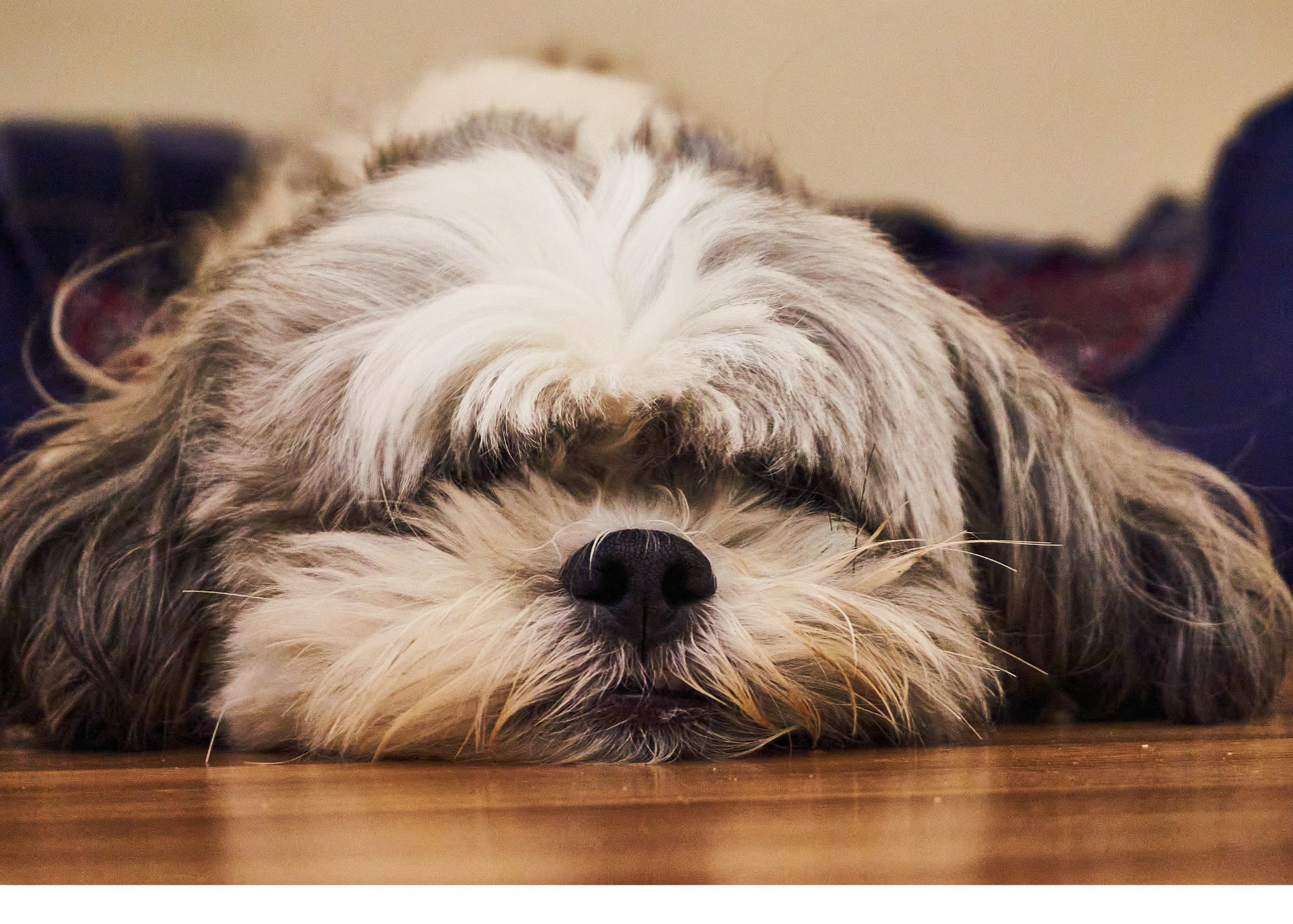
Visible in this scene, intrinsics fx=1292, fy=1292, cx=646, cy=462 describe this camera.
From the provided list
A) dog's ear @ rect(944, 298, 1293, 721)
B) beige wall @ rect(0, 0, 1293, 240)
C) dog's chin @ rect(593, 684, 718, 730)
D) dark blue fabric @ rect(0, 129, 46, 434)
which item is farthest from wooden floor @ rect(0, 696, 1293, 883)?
dark blue fabric @ rect(0, 129, 46, 434)

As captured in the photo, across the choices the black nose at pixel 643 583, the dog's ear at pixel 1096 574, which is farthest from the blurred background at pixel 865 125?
the black nose at pixel 643 583

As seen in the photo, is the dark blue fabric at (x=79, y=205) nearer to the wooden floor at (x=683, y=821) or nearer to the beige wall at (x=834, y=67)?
the beige wall at (x=834, y=67)

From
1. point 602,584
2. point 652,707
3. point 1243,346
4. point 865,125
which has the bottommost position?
point 652,707

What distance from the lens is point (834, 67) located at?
2068 millimetres

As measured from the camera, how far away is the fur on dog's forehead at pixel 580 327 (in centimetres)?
143

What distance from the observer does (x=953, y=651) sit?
1.52 m

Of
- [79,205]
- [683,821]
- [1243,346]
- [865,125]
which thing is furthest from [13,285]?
[1243,346]

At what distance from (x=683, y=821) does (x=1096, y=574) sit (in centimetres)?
90

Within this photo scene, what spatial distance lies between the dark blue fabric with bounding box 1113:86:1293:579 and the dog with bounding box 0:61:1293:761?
47 cm

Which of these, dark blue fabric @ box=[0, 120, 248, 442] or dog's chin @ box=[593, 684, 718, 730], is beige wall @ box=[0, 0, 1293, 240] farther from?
dog's chin @ box=[593, 684, 718, 730]

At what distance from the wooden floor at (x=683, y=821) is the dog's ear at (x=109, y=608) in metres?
0.19

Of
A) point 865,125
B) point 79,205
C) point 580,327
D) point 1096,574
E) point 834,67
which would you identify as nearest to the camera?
point 580,327

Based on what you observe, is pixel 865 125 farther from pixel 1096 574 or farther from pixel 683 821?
pixel 683 821

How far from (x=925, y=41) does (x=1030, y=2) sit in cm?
17
